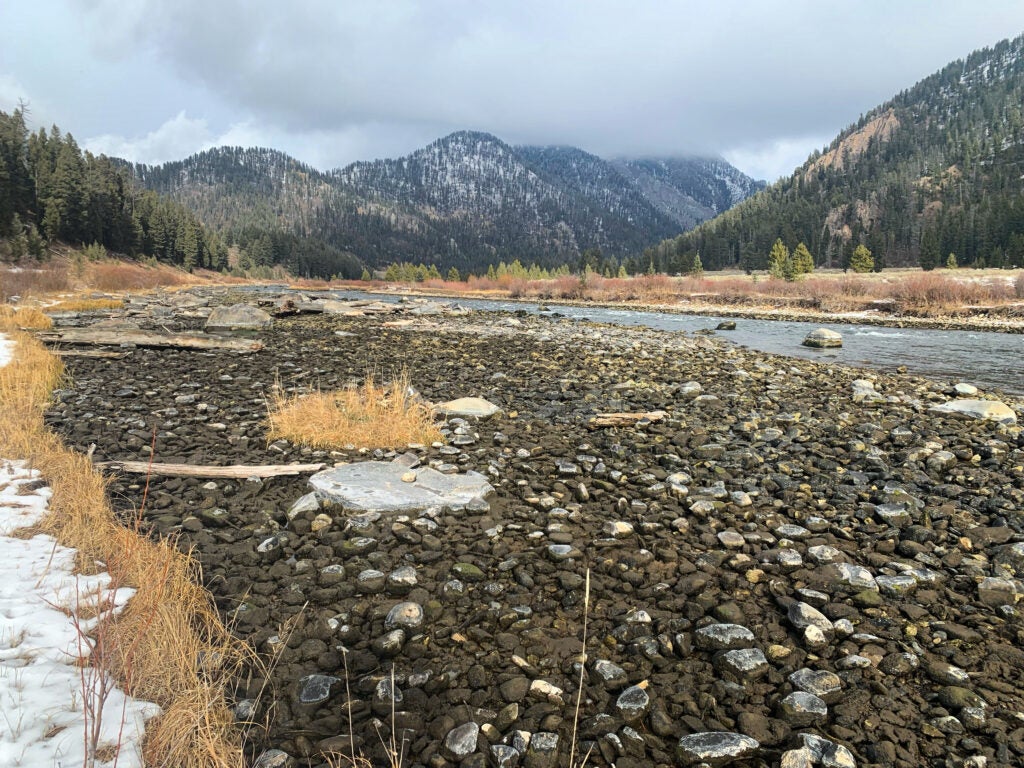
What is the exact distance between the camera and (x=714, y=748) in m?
2.46

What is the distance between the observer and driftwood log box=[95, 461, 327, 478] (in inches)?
231

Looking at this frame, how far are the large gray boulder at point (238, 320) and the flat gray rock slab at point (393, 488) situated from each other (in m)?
20.1

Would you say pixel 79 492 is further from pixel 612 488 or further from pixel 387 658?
pixel 612 488

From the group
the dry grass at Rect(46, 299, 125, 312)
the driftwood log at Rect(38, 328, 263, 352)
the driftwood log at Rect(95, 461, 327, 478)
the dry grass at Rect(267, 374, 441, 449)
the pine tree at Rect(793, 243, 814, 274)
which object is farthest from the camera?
the pine tree at Rect(793, 243, 814, 274)

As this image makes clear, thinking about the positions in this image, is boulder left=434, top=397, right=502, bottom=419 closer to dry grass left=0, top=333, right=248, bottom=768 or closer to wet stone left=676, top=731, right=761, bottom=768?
dry grass left=0, top=333, right=248, bottom=768

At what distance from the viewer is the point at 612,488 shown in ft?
18.5

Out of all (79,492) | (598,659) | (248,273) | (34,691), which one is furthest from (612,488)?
(248,273)

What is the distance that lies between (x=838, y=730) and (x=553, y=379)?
958 cm

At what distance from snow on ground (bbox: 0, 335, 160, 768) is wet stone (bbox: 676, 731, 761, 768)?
2.44m

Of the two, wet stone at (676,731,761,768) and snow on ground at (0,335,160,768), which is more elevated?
snow on ground at (0,335,160,768)

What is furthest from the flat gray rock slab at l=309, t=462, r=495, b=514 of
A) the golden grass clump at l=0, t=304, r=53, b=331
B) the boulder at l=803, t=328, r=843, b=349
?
the golden grass clump at l=0, t=304, r=53, b=331

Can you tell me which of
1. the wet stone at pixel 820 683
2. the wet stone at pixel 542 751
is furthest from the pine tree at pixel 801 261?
the wet stone at pixel 542 751

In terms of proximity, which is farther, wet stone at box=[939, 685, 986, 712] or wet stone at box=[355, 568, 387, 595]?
wet stone at box=[355, 568, 387, 595]

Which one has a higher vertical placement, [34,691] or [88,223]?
[88,223]
